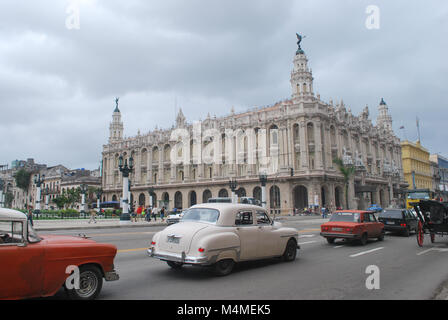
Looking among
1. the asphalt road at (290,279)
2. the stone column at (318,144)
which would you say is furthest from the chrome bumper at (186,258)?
the stone column at (318,144)

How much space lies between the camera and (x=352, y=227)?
→ 1277cm

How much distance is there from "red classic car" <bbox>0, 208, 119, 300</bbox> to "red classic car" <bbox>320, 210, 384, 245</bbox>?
977 cm

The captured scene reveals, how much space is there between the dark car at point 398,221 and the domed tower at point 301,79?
117 ft

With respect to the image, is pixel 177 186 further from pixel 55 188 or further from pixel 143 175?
pixel 55 188

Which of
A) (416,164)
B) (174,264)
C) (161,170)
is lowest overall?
(174,264)

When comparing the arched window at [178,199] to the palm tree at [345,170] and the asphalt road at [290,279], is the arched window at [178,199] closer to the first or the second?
the palm tree at [345,170]

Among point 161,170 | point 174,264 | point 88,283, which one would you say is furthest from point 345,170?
point 88,283

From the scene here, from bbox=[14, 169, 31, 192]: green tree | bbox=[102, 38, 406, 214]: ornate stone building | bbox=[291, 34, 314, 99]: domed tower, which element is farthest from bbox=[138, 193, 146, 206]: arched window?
bbox=[14, 169, 31, 192]: green tree

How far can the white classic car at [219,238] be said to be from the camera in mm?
7070

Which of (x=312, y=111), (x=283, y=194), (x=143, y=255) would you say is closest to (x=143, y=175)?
(x=283, y=194)

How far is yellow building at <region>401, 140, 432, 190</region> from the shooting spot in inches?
3273

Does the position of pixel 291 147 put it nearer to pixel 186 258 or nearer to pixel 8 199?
pixel 186 258

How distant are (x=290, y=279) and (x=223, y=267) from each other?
152 centimetres

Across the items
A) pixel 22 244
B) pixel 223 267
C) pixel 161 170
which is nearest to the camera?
pixel 22 244
